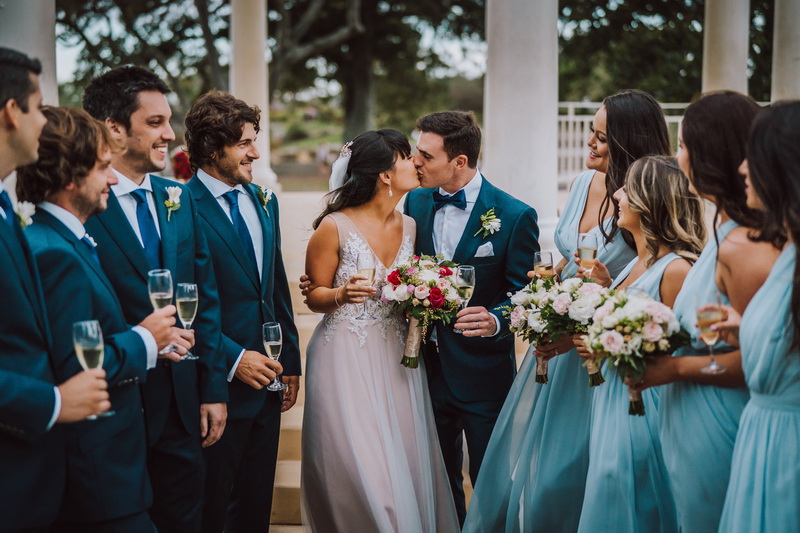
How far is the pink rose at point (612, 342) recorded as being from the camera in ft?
11.2

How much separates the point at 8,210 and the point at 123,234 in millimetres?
745

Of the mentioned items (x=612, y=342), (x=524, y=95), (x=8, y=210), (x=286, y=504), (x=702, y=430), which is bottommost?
(x=286, y=504)

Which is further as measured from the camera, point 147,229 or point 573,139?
point 573,139

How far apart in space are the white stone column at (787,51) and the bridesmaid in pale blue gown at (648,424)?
8200 millimetres

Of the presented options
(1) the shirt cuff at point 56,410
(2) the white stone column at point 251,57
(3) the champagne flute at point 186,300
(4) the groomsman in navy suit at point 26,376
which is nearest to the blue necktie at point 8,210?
(4) the groomsman in navy suit at point 26,376

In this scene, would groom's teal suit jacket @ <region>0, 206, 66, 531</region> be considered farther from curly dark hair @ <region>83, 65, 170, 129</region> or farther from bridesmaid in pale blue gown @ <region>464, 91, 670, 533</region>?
bridesmaid in pale blue gown @ <region>464, 91, 670, 533</region>

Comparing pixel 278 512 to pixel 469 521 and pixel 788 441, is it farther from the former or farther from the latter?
pixel 788 441

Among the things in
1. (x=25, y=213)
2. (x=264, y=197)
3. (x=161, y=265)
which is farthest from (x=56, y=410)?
(x=264, y=197)

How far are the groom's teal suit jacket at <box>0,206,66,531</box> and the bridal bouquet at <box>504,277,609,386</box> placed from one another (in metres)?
2.19

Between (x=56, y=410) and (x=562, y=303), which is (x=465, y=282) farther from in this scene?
(x=56, y=410)

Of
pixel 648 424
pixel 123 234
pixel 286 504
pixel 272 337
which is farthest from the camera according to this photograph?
pixel 286 504

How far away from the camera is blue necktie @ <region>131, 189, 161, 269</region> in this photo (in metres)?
3.91

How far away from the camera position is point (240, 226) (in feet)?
15.0

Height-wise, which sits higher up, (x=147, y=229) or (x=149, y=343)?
(x=147, y=229)
